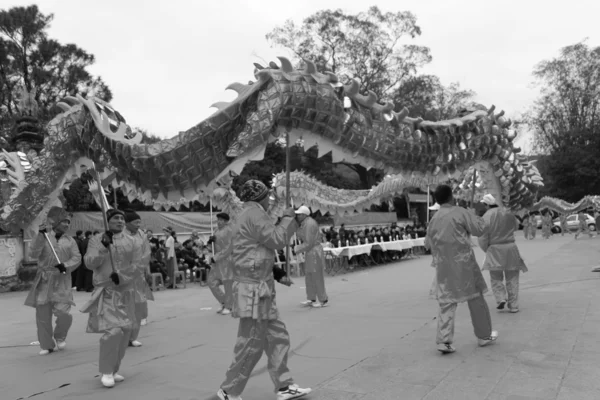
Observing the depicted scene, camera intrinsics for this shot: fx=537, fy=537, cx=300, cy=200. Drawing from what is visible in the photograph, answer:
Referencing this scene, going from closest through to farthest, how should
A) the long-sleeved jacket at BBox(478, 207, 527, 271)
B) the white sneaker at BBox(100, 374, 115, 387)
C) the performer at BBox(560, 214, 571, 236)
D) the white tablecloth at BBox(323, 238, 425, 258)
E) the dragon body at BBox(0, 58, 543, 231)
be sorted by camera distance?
1. the white sneaker at BBox(100, 374, 115, 387)
2. the dragon body at BBox(0, 58, 543, 231)
3. the long-sleeved jacket at BBox(478, 207, 527, 271)
4. the white tablecloth at BBox(323, 238, 425, 258)
5. the performer at BBox(560, 214, 571, 236)

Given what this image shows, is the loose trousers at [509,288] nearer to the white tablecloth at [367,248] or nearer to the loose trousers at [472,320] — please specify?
the loose trousers at [472,320]

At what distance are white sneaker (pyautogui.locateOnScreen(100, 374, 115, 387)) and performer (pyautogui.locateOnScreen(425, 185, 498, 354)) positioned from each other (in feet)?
Result: 9.45

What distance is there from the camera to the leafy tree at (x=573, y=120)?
32.1 meters

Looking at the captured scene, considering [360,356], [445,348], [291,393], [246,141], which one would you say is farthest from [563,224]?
[291,393]

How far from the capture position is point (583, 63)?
3316cm

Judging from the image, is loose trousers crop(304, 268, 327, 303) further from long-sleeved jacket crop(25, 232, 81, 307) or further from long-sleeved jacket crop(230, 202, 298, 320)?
long-sleeved jacket crop(230, 202, 298, 320)

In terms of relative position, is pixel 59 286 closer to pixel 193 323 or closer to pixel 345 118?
pixel 193 323

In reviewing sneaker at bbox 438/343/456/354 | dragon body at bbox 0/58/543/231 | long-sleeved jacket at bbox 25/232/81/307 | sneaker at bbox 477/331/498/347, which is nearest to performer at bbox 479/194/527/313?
dragon body at bbox 0/58/543/231

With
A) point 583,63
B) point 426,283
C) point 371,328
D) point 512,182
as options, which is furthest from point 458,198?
point 583,63

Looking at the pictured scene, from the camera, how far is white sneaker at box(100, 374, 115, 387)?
14.4ft

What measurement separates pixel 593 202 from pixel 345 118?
986 inches

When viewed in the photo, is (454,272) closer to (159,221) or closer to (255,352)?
(255,352)

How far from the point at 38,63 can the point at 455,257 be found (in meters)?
26.8

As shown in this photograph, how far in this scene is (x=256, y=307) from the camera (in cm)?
369
